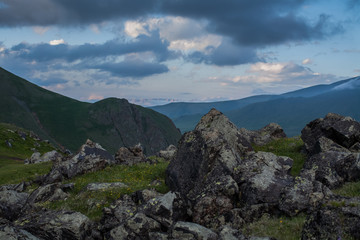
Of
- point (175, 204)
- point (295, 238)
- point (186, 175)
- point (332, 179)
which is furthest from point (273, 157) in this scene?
point (295, 238)

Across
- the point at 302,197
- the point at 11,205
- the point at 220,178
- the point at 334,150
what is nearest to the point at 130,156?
the point at 11,205

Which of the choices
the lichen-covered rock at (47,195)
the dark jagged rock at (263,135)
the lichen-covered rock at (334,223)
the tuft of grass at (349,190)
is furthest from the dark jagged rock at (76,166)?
the lichen-covered rock at (334,223)

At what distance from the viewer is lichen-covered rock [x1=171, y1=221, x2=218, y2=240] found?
15.3m

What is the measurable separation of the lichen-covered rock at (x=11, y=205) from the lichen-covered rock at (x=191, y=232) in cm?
1752

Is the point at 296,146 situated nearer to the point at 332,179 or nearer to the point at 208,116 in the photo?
the point at 208,116

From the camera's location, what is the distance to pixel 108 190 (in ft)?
90.4

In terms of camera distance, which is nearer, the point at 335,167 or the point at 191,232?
the point at 191,232

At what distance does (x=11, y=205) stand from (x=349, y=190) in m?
27.9

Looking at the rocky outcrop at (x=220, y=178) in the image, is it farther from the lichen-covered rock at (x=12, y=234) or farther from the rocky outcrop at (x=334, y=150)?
the lichen-covered rock at (x=12, y=234)

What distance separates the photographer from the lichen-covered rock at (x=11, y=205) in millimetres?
26234

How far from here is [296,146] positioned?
41.5 meters

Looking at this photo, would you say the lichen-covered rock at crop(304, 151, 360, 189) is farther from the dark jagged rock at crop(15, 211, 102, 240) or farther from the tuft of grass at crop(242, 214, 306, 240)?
the dark jagged rock at crop(15, 211, 102, 240)

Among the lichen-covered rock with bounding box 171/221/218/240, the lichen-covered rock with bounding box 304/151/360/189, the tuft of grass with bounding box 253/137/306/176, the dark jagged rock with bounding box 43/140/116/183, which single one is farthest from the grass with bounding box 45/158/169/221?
the tuft of grass with bounding box 253/137/306/176

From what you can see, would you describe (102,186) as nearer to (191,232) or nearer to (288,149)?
(191,232)
